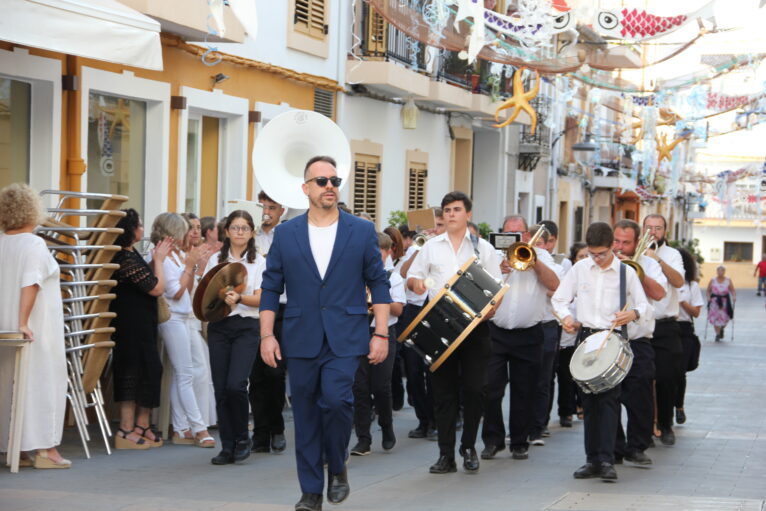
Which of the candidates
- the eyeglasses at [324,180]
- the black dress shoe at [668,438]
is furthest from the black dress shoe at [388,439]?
the eyeglasses at [324,180]

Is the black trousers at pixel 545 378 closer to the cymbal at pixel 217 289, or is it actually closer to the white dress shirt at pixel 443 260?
the white dress shirt at pixel 443 260

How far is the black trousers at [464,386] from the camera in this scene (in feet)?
29.8

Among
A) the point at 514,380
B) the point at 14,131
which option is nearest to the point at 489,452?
the point at 514,380

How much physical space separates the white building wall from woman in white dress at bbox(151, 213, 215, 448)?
8714 mm

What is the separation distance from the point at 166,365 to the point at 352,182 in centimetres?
906

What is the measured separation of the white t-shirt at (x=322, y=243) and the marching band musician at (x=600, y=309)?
2420 mm

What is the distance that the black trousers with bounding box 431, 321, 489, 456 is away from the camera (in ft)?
29.8

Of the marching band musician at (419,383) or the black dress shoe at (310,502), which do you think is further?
the marching band musician at (419,383)

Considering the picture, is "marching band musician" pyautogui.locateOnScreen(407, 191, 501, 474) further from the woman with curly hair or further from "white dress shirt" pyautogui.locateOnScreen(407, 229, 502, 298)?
the woman with curly hair

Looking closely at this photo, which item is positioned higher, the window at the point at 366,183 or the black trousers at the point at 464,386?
the window at the point at 366,183

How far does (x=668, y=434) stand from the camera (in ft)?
37.3

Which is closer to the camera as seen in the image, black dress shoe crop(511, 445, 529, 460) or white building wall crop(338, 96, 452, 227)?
black dress shoe crop(511, 445, 529, 460)

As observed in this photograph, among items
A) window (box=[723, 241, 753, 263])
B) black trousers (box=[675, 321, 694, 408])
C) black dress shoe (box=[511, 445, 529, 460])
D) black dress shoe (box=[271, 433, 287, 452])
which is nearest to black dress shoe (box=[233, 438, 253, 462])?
black dress shoe (box=[271, 433, 287, 452])

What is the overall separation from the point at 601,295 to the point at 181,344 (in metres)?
3.18
